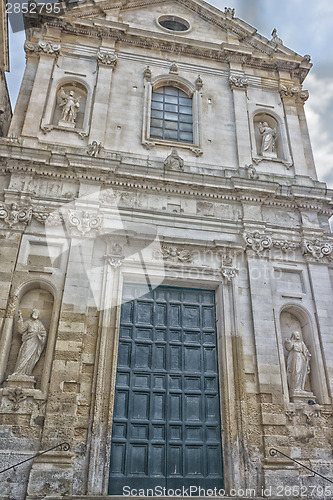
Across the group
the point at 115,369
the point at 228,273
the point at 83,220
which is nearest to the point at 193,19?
the point at 83,220

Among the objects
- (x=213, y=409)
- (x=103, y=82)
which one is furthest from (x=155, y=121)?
(x=213, y=409)

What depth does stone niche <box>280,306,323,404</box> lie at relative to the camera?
397 inches

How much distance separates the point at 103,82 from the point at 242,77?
15.5 feet

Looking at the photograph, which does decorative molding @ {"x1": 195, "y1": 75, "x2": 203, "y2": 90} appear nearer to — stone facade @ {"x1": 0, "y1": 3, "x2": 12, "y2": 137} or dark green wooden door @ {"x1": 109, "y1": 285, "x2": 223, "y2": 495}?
stone facade @ {"x1": 0, "y1": 3, "x2": 12, "y2": 137}

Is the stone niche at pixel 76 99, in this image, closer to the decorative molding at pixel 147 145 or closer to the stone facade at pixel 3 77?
the decorative molding at pixel 147 145

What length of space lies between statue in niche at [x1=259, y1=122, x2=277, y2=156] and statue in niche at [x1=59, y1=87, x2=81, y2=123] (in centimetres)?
583

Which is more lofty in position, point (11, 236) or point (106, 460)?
point (11, 236)

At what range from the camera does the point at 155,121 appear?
1347 cm

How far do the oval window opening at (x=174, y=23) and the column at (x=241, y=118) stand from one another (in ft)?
9.83

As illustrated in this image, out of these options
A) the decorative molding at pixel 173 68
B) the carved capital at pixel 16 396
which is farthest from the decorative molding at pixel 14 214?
the decorative molding at pixel 173 68

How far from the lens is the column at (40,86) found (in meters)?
12.0

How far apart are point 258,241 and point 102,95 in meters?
6.41

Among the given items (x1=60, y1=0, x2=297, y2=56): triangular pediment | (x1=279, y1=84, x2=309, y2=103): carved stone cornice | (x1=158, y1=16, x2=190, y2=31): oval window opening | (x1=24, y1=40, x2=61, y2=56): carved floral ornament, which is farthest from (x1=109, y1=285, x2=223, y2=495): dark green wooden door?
(x1=158, y1=16, x2=190, y2=31): oval window opening

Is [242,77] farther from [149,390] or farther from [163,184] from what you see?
[149,390]
